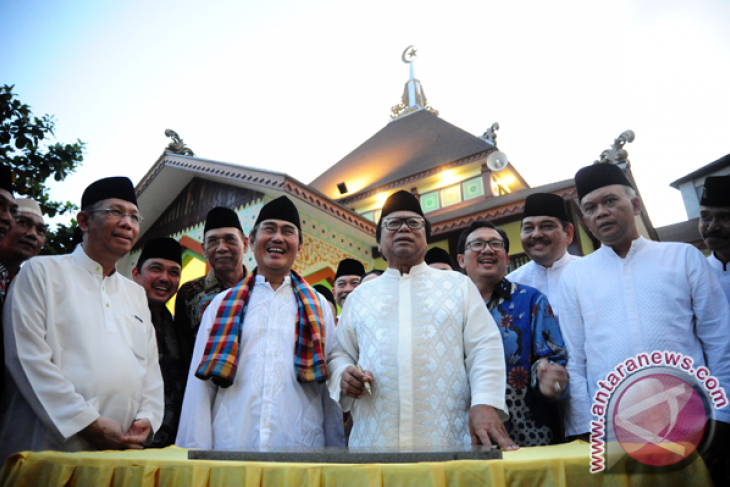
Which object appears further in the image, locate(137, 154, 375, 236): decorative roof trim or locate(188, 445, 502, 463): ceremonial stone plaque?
locate(137, 154, 375, 236): decorative roof trim

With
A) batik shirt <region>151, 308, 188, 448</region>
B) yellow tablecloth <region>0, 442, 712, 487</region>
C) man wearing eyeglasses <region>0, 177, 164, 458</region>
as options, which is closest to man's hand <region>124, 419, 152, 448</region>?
man wearing eyeglasses <region>0, 177, 164, 458</region>

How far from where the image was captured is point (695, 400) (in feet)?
5.29

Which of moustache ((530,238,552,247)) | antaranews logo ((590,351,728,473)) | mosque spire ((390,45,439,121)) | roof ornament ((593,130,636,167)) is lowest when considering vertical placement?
antaranews logo ((590,351,728,473))

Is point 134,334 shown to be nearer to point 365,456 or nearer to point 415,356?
point 415,356

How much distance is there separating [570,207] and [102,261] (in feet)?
21.7

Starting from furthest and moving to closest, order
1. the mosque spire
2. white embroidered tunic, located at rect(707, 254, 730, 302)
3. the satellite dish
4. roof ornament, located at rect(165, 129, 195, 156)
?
the mosque spire
the satellite dish
roof ornament, located at rect(165, 129, 195, 156)
white embroidered tunic, located at rect(707, 254, 730, 302)

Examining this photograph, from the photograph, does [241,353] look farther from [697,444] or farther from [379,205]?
[379,205]

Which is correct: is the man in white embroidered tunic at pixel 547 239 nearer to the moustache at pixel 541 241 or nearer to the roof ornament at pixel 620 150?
the moustache at pixel 541 241

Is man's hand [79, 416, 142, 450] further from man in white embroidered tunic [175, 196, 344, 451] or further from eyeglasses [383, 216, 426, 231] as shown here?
eyeglasses [383, 216, 426, 231]

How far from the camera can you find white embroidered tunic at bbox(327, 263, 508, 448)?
2.01 m

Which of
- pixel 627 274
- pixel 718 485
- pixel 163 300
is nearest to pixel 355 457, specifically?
pixel 718 485

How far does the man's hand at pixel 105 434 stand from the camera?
6.43ft

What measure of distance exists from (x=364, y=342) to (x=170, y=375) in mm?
1572

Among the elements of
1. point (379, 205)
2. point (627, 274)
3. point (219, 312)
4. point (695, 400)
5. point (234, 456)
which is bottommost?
point (234, 456)
